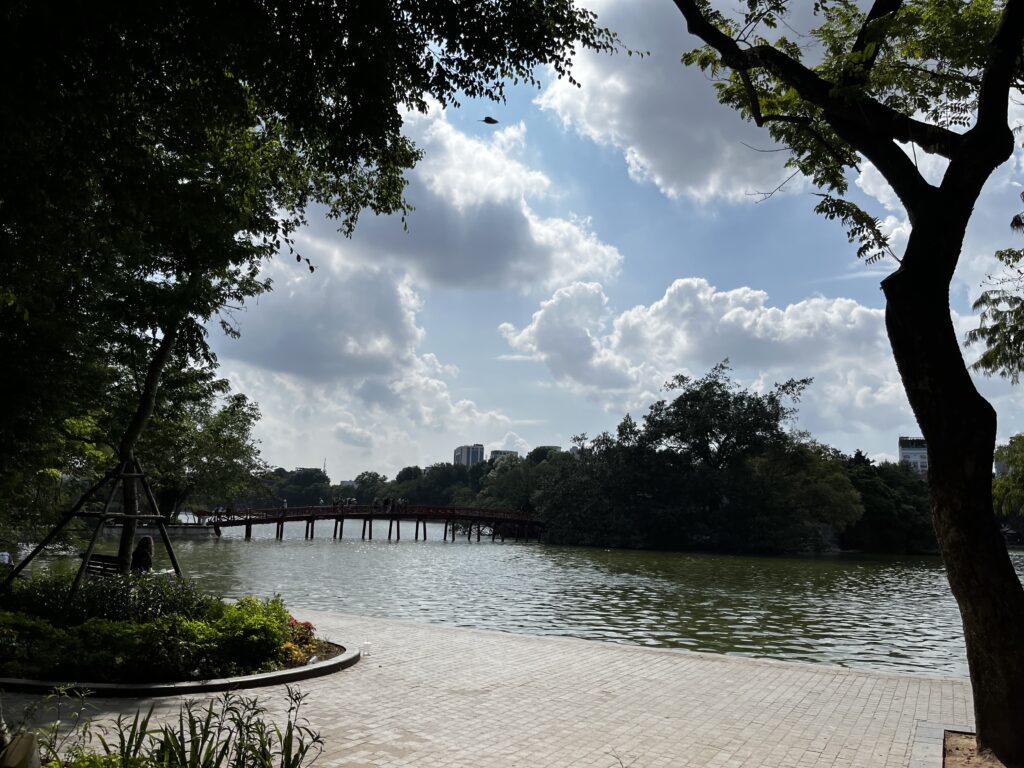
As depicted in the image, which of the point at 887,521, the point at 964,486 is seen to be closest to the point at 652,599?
the point at 964,486

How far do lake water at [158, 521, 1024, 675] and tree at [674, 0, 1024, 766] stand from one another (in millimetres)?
8822

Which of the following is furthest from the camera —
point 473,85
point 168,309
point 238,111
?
point 168,309

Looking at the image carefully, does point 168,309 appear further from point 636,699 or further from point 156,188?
point 636,699

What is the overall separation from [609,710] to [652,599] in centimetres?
1637

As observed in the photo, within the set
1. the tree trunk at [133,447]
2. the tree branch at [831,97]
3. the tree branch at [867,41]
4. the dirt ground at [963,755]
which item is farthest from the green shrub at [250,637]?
the tree branch at [867,41]

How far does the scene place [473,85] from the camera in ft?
27.0

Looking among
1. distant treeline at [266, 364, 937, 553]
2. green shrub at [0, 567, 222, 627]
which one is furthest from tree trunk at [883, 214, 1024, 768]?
distant treeline at [266, 364, 937, 553]

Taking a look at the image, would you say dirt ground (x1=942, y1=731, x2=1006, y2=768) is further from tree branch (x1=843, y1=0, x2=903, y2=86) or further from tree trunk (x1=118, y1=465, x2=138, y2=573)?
tree trunk (x1=118, y1=465, x2=138, y2=573)

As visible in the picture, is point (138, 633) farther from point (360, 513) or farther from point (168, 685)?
point (360, 513)

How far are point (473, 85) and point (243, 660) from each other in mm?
6909

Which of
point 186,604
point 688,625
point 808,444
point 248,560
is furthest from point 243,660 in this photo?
point 808,444

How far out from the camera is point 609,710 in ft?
26.4

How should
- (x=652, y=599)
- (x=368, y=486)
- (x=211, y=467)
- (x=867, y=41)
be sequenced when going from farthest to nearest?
1. (x=368, y=486)
2. (x=211, y=467)
3. (x=652, y=599)
4. (x=867, y=41)

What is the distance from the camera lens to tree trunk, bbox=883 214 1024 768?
6000mm
